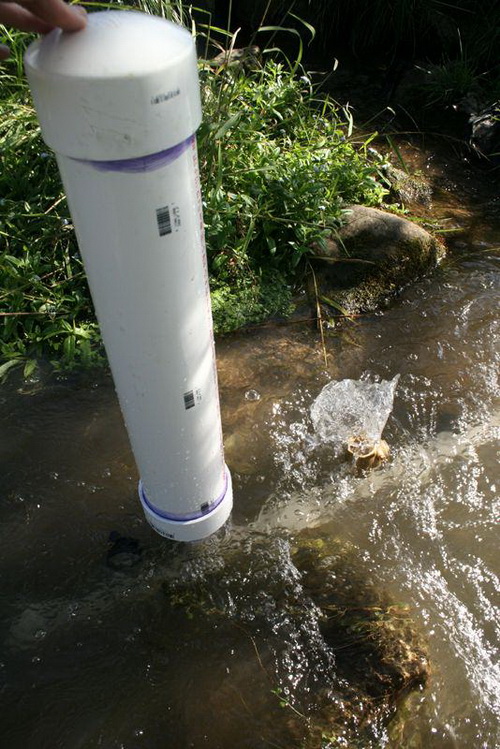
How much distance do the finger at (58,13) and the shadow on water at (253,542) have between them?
160 centimetres

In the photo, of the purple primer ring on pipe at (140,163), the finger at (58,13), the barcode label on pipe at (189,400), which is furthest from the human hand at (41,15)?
the barcode label on pipe at (189,400)

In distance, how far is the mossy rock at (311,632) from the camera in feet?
5.70

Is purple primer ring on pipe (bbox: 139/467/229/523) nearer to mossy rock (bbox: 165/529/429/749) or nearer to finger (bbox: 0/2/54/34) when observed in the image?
mossy rock (bbox: 165/529/429/749)

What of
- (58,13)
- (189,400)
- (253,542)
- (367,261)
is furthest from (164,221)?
(367,261)

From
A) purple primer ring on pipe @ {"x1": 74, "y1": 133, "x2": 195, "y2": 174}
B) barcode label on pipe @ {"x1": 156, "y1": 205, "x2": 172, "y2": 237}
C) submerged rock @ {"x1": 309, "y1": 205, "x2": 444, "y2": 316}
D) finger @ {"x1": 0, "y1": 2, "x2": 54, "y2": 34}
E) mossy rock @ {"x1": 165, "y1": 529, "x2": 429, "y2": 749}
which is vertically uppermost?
finger @ {"x1": 0, "y1": 2, "x2": 54, "y2": 34}

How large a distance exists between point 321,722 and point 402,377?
1.44 metres

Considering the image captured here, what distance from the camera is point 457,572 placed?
2072 millimetres

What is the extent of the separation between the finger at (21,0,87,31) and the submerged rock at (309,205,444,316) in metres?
2.04

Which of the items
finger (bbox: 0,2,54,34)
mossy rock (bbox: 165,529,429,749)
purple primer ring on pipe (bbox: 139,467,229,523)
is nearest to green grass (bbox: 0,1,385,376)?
purple primer ring on pipe (bbox: 139,467,229,523)

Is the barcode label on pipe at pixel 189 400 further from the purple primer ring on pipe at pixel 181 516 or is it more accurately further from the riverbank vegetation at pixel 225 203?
the riverbank vegetation at pixel 225 203

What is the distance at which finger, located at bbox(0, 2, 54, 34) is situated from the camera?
38.8 inches

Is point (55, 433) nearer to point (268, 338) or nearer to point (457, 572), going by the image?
point (268, 338)

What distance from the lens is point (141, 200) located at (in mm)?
1153

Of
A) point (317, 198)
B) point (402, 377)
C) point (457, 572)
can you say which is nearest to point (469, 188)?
point (317, 198)
